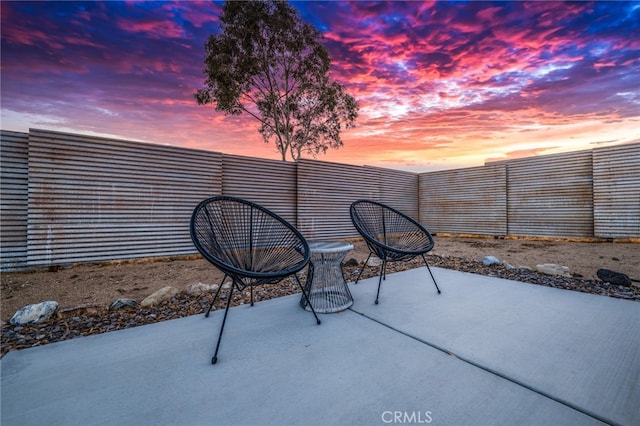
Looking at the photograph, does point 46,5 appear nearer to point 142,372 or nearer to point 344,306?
point 142,372

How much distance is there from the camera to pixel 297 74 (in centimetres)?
973

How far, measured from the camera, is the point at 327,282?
2.17m

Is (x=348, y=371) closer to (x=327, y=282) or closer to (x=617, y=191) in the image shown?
(x=327, y=282)

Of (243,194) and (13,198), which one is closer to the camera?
(13,198)

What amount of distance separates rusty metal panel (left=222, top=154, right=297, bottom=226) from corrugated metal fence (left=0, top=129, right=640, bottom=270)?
0.02 metres

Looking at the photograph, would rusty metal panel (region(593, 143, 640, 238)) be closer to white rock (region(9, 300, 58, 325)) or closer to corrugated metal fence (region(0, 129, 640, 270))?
corrugated metal fence (region(0, 129, 640, 270))

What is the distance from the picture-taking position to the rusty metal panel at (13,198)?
385 centimetres

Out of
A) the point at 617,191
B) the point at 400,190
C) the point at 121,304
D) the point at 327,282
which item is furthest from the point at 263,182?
the point at 617,191

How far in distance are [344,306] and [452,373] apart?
0.99 m

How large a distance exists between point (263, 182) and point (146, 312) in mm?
4284

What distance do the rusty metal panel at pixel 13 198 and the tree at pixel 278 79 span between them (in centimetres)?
591

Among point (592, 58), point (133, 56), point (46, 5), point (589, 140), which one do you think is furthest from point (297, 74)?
point (589, 140)

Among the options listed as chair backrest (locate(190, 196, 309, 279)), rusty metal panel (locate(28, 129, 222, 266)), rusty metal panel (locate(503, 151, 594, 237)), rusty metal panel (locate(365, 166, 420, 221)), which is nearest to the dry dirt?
rusty metal panel (locate(28, 129, 222, 266))

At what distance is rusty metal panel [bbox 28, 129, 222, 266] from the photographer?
13.1ft
